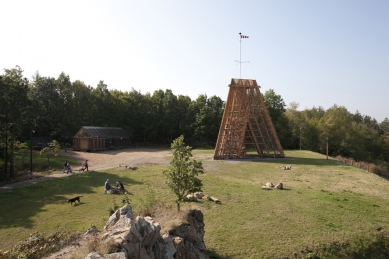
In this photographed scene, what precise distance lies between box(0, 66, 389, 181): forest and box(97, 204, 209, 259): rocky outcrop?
157ft

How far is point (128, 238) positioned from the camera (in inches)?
281

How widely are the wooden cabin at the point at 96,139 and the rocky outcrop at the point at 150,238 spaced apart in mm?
42682

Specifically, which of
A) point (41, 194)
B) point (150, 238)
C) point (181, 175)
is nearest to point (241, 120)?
point (41, 194)

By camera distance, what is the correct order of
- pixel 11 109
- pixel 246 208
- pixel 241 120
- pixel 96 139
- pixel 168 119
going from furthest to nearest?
pixel 168 119 → pixel 96 139 → pixel 241 120 → pixel 11 109 → pixel 246 208

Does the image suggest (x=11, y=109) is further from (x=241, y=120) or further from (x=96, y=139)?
(x=241, y=120)

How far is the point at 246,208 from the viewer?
16.3 meters

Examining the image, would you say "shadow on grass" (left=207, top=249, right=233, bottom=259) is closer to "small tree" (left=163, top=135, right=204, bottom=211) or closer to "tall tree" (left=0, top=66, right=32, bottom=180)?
"small tree" (left=163, top=135, right=204, bottom=211)

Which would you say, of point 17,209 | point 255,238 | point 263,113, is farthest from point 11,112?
point 263,113

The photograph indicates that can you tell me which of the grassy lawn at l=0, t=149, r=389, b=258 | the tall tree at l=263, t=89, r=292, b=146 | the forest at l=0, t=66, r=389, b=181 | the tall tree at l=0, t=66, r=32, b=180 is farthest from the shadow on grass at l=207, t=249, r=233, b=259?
the tall tree at l=263, t=89, r=292, b=146

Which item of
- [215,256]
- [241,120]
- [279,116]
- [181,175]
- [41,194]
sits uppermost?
[279,116]

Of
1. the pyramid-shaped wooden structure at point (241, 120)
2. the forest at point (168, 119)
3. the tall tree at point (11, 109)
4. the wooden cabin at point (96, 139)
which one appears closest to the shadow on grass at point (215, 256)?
the tall tree at point (11, 109)

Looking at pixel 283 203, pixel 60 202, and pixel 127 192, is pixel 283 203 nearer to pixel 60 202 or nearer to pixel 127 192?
pixel 127 192

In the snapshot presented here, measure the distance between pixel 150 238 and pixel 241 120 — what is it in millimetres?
33403

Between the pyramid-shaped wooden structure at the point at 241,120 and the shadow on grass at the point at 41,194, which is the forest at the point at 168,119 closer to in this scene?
the pyramid-shaped wooden structure at the point at 241,120
